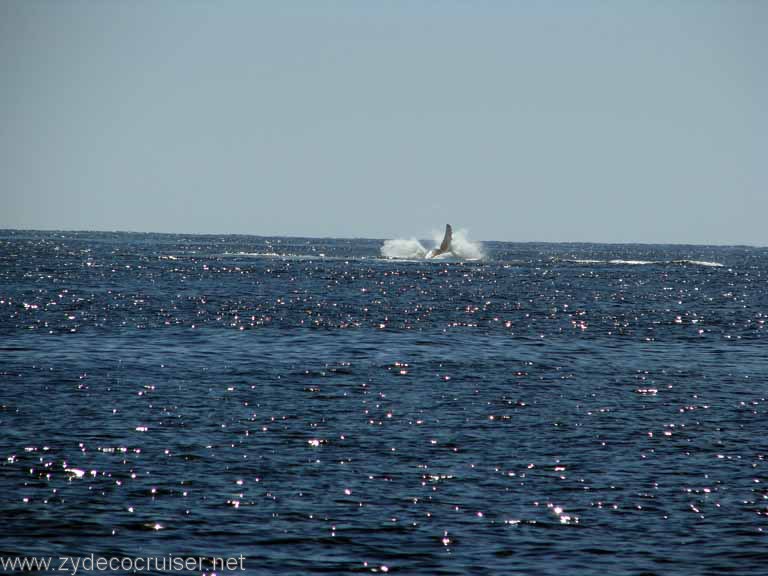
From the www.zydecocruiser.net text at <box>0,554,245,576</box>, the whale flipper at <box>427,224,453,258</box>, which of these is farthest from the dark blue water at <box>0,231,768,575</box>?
the whale flipper at <box>427,224,453,258</box>

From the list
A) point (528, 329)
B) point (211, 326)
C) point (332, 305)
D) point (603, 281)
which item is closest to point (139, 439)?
point (211, 326)

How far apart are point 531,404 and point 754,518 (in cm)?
1352

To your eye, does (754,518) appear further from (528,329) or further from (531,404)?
(528,329)

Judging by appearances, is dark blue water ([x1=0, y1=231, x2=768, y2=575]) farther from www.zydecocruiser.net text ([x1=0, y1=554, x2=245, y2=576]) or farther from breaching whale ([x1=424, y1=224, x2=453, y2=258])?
breaching whale ([x1=424, y1=224, x2=453, y2=258])

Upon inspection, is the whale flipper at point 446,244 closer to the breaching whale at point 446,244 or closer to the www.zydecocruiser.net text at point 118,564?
the breaching whale at point 446,244

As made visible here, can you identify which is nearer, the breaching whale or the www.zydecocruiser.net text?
the www.zydecocruiser.net text

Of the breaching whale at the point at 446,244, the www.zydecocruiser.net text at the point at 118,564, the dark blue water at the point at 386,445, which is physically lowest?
the www.zydecocruiser.net text at the point at 118,564

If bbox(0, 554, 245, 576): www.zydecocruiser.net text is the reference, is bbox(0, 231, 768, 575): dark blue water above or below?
above

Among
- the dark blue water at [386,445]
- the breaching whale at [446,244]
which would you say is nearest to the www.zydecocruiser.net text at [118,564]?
the dark blue water at [386,445]

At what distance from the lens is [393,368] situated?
4372cm

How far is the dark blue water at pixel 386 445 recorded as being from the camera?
1969cm

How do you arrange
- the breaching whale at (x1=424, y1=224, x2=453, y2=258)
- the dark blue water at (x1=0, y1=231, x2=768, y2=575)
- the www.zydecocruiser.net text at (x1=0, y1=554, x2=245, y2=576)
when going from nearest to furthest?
1. the www.zydecocruiser.net text at (x1=0, y1=554, x2=245, y2=576)
2. the dark blue water at (x1=0, y1=231, x2=768, y2=575)
3. the breaching whale at (x1=424, y1=224, x2=453, y2=258)

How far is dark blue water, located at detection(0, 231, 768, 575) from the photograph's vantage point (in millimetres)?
19688

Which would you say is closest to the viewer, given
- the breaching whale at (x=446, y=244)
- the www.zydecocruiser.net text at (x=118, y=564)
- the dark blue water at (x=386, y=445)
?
the www.zydecocruiser.net text at (x=118, y=564)
